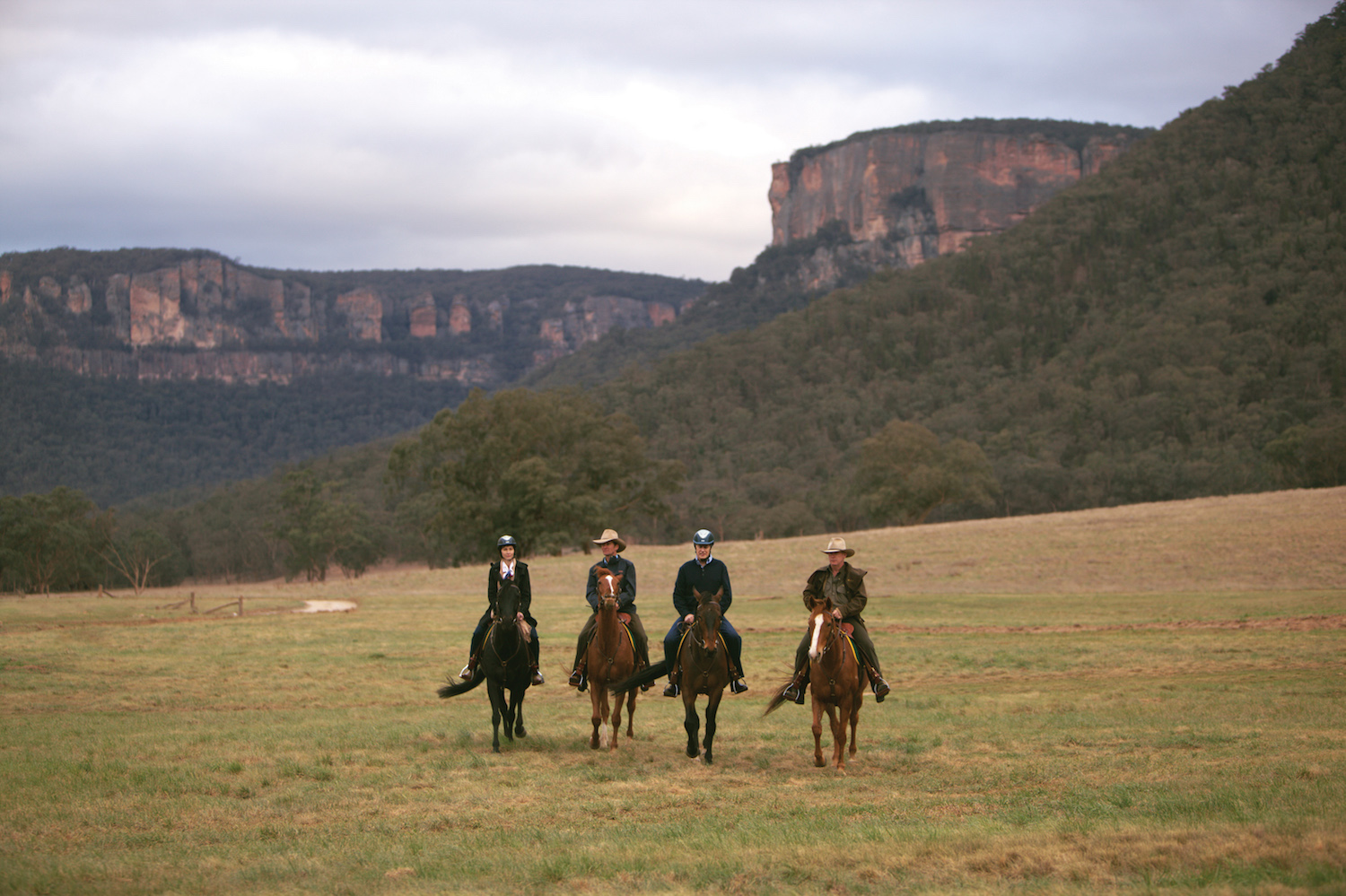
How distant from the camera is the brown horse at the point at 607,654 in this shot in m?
12.9

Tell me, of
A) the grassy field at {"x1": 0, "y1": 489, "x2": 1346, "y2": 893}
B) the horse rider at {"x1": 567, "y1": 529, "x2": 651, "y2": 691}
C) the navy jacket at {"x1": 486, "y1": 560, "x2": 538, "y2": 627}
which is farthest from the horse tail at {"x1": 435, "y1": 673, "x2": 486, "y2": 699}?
the horse rider at {"x1": 567, "y1": 529, "x2": 651, "y2": 691}

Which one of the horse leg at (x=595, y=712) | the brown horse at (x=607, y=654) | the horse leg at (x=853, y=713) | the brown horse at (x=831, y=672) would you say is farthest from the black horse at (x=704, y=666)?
the horse leg at (x=853, y=713)

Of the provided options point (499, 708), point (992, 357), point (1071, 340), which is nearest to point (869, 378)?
point (992, 357)

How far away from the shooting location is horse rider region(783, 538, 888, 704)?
11953 mm

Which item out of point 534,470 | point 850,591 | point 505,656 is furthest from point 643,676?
point 534,470

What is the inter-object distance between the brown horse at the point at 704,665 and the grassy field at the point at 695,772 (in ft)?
1.51

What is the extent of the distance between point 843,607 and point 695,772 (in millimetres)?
2459

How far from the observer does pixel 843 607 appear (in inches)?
469

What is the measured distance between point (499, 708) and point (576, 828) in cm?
462

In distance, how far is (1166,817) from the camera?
818cm

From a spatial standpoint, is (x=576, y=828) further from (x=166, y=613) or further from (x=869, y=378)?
(x=869, y=378)

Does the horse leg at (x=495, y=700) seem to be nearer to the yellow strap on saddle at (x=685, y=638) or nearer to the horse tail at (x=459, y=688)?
the horse tail at (x=459, y=688)

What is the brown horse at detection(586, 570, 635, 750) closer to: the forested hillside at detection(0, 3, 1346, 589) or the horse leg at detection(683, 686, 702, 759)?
the horse leg at detection(683, 686, 702, 759)

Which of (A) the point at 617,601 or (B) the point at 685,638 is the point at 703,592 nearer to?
(B) the point at 685,638
